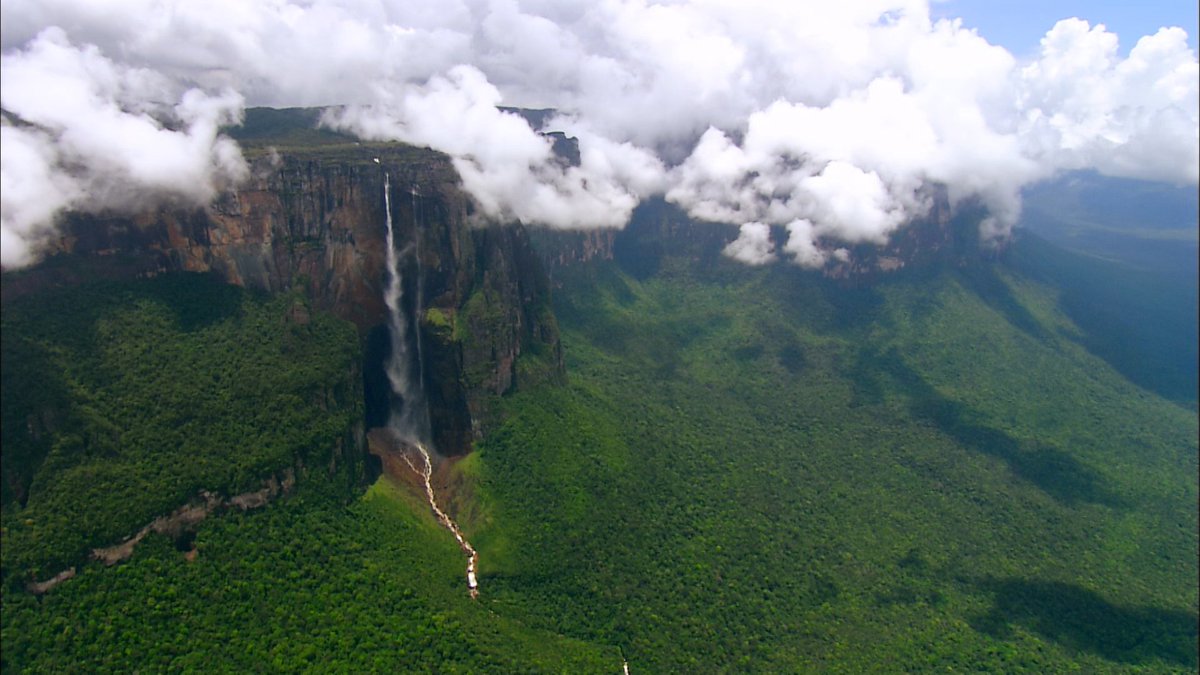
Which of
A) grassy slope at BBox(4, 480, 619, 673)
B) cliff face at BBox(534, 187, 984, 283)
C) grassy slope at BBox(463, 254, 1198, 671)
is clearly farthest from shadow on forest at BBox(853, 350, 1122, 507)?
grassy slope at BBox(4, 480, 619, 673)

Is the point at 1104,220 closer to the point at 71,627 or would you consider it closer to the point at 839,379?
the point at 839,379

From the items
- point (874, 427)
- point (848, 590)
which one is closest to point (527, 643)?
point (848, 590)

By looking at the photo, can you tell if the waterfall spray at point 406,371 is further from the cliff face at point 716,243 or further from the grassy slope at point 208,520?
the cliff face at point 716,243

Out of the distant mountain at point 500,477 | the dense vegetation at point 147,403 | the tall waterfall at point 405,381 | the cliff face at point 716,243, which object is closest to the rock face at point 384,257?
the distant mountain at point 500,477

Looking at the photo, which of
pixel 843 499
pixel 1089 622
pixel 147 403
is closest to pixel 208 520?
pixel 147 403

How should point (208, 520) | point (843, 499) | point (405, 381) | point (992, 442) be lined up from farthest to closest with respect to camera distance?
point (992, 442) < point (843, 499) < point (405, 381) < point (208, 520)

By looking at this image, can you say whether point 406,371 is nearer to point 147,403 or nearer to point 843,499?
point 147,403
